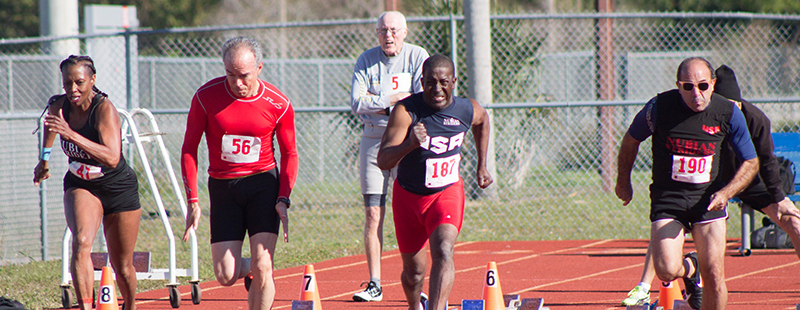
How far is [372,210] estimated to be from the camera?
22.6ft

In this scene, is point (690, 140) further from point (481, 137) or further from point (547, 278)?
point (547, 278)

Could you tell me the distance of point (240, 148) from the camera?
207 inches

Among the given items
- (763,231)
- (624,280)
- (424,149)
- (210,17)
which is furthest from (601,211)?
(210,17)

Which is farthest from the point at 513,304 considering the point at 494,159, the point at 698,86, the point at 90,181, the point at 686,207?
the point at 494,159

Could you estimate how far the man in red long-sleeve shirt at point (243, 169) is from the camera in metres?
5.19

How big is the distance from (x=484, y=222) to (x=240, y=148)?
7.00 metres

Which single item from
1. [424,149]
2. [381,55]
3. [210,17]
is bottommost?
[424,149]

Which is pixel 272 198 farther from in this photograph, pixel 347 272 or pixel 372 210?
pixel 347 272

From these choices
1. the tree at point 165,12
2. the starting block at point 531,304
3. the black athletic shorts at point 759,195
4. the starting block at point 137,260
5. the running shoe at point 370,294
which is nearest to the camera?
the starting block at point 531,304

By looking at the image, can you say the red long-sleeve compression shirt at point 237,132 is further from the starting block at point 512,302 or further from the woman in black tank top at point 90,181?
the starting block at point 512,302

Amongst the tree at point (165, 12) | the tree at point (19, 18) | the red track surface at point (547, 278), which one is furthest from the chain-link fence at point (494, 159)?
the tree at point (165, 12)

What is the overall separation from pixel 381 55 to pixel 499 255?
11.7 feet

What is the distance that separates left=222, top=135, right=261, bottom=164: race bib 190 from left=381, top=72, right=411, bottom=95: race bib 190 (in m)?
1.88

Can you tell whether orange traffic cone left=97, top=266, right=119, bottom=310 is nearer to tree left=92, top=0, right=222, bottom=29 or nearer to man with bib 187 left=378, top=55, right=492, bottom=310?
man with bib 187 left=378, top=55, right=492, bottom=310
